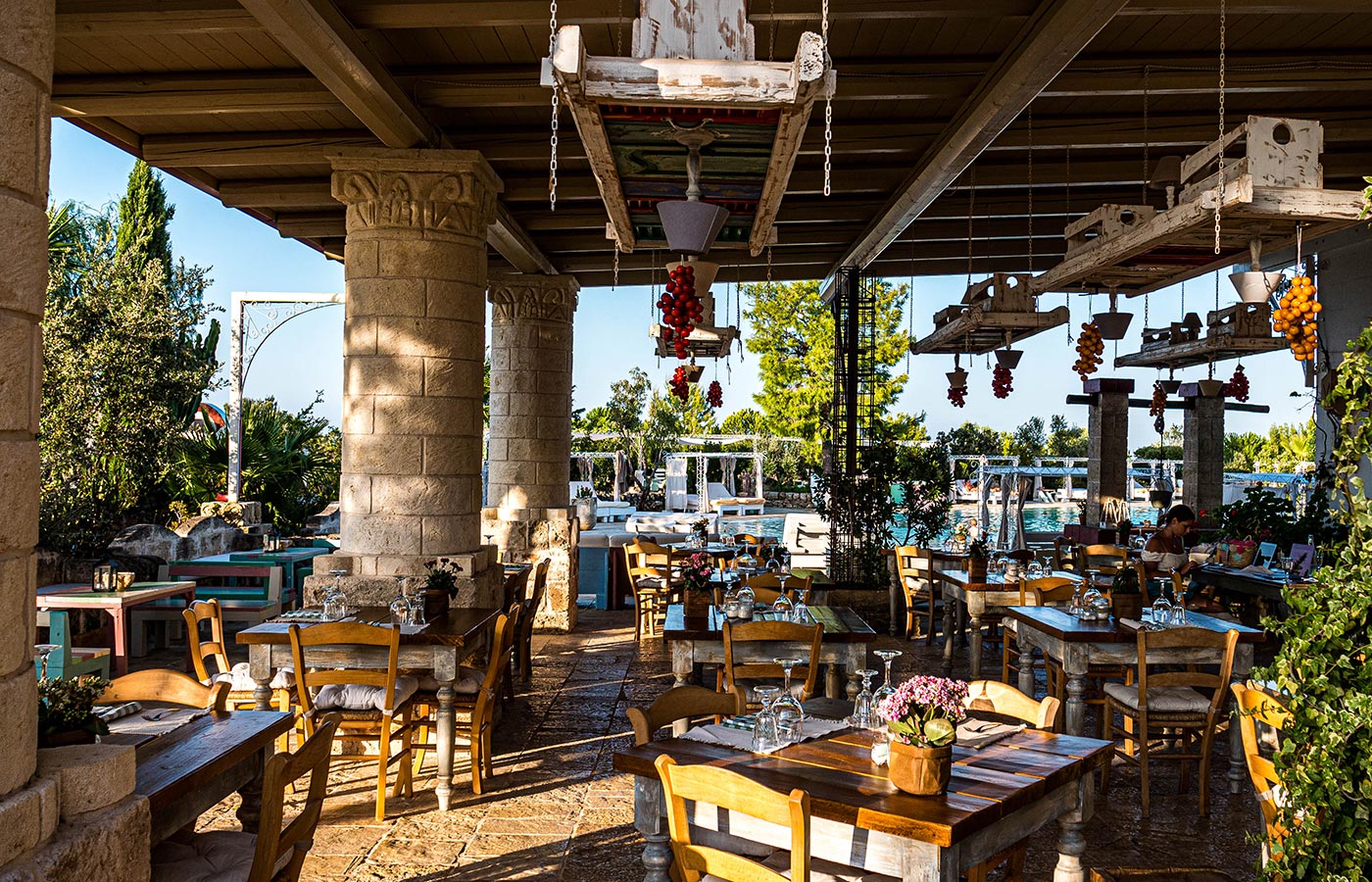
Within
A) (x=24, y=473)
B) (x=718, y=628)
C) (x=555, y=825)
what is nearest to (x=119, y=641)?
(x=555, y=825)

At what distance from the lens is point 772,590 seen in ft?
21.6

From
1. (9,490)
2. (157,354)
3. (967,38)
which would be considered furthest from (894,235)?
(9,490)

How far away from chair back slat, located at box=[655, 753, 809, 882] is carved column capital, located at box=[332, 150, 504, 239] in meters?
4.78

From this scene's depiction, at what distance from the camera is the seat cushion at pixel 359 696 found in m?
5.10

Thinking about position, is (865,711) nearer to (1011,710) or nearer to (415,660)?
(1011,710)

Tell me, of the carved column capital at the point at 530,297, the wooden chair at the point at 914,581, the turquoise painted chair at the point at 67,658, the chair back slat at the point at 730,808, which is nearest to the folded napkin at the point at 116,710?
the chair back slat at the point at 730,808

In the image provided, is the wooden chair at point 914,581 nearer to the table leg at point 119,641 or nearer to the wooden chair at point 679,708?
the wooden chair at point 679,708

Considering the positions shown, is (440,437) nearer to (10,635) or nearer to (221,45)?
(221,45)

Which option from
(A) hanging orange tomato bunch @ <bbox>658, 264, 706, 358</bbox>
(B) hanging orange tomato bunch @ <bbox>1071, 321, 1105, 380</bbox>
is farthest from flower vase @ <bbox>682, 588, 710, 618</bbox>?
(B) hanging orange tomato bunch @ <bbox>1071, 321, 1105, 380</bbox>

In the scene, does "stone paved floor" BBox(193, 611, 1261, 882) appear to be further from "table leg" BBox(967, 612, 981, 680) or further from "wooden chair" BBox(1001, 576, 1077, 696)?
"table leg" BBox(967, 612, 981, 680)

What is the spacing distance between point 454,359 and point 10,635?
14.8ft

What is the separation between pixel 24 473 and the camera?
2244 mm

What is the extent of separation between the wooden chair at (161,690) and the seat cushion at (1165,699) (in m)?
4.34

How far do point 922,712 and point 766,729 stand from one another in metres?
0.63
